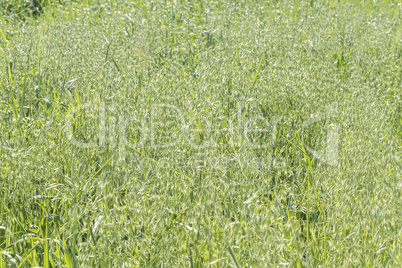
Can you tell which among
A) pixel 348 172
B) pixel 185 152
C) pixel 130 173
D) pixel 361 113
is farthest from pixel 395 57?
pixel 130 173

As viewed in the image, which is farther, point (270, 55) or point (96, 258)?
point (270, 55)

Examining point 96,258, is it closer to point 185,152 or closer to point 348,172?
point 185,152

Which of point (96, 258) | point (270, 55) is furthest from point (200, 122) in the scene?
point (270, 55)

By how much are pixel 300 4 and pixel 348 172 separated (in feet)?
12.5

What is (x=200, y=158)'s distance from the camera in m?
2.02

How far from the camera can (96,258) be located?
1481mm

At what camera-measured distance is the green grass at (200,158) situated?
1.47 m

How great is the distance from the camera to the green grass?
1472 mm

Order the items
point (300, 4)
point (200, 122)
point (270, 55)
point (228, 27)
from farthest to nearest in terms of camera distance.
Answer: point (300, 4) < point (228, 27) < point (270, 55) < point (200, 122)

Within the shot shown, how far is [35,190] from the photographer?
6.20ft

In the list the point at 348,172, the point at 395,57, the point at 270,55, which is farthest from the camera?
the point at 395,57

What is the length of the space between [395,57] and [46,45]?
2855 mm

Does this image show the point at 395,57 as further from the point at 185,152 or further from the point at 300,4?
the point at 185,152

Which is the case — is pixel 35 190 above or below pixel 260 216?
below
